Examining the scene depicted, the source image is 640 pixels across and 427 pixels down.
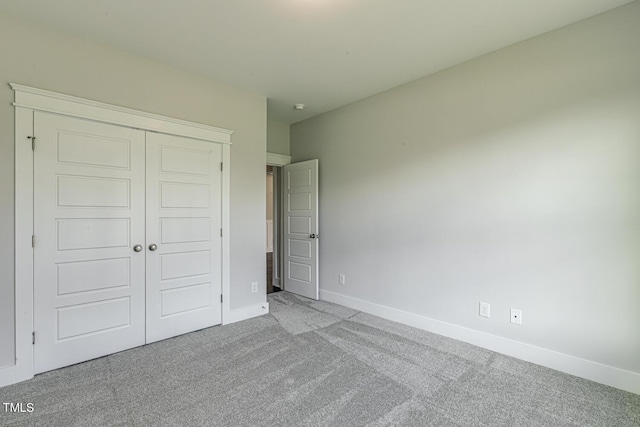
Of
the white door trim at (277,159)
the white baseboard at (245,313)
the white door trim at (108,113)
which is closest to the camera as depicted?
the white door trim at (108,113)

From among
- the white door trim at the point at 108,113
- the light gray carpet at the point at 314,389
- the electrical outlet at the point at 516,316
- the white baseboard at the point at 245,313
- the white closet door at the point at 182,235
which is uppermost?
the white door trim at the point at 108,113

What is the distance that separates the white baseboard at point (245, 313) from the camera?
3.42 meters

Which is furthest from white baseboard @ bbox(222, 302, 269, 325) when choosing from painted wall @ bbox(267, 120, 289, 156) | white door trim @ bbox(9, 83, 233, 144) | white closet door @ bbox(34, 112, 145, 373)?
painted wall @ bbox(267, 120, 289, 156)

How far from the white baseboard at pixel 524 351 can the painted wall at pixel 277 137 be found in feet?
8.96

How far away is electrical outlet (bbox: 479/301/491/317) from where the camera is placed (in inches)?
110

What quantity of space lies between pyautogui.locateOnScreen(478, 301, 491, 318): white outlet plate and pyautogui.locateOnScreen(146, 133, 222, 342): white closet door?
2.74m

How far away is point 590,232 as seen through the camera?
2.28 meters

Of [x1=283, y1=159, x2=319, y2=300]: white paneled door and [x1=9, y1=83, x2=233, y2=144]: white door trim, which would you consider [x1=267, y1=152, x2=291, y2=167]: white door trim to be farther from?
[x1=9, y1=83, x2=233, y2=144]: white door trim

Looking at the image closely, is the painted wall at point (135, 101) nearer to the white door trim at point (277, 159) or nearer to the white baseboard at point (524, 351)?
the white door trim at point (277, 159)

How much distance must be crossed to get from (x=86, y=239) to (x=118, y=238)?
23cm

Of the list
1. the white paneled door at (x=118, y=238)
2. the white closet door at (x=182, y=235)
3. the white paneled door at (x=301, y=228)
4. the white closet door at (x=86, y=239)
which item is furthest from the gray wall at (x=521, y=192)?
the white closet door at (x=86, y=239)

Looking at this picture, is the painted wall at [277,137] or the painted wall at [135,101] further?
the painted wall at [277,137]

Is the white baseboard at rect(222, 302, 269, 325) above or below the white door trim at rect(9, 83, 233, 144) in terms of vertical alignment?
below

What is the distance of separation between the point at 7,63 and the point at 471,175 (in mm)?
3949
